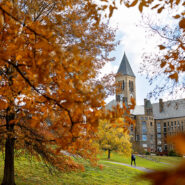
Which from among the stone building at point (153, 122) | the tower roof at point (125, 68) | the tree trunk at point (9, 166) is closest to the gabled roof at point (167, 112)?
the stone building at point (153, 122)

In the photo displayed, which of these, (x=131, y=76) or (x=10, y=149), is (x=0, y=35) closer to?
(x=10, y=149)

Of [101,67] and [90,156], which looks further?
[101,67]

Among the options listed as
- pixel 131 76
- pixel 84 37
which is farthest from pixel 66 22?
pixel 131 76

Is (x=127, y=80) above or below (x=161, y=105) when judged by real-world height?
above

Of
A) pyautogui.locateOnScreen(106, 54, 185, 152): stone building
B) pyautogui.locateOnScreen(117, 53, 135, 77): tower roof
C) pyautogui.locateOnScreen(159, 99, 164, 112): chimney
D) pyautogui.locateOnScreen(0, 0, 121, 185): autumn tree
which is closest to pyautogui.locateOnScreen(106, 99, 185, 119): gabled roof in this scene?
pyautogui.locateOnScreen(106, 54, 185, 152): stone building

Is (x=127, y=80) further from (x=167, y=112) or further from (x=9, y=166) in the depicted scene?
(x=9, y=166)

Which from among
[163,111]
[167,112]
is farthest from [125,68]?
[167,112]

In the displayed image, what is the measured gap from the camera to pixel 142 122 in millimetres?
65250

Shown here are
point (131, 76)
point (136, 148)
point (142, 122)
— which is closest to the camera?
point (136, 148)

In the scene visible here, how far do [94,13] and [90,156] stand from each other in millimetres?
5683

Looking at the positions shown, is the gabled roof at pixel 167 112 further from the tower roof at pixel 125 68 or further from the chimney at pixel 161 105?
the tower roof at pixel 125 68

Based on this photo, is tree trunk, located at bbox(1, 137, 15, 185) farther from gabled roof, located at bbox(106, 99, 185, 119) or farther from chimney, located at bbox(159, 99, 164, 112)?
chimney, located at bbox(159, 99, 164, 112)

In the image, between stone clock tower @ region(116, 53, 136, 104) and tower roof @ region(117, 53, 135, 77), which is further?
tower roof @ region(117, 53, 135, 77)

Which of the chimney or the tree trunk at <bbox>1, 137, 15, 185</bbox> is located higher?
the chimney
